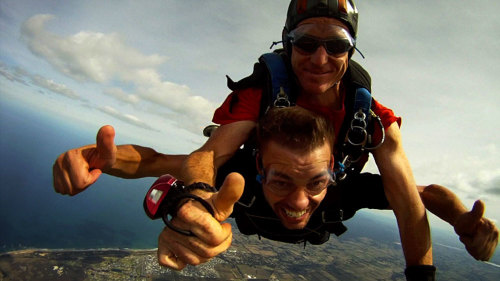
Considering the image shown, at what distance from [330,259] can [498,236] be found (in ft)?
282

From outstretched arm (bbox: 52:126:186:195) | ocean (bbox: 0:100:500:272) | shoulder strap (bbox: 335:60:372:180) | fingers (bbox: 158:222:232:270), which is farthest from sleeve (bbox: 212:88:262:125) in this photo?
ocean (bbox: 0:100:500:272)

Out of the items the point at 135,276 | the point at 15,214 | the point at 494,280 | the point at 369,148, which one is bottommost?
the point at 15,214

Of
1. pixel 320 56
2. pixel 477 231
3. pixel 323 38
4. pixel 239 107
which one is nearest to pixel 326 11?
pixel 323 38

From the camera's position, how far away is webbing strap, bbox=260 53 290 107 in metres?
2.69

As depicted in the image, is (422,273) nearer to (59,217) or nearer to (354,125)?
(354,125)

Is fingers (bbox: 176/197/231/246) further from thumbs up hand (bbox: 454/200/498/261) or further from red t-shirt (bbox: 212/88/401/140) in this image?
thumbs up hand (bbox: 454/200/498/261)

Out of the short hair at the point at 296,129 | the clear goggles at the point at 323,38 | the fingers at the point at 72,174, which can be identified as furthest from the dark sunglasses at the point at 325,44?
the fingers at the point at 72,174

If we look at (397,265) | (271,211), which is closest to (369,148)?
(271,211)

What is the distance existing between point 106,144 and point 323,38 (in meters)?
2.52

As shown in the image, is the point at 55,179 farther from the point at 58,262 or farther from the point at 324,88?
the point at 58,262

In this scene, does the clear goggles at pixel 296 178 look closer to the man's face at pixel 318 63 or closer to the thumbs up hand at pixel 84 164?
the man's face at pixel 318 63

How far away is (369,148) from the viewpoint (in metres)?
2.77

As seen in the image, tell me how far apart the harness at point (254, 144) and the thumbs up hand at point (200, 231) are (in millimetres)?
1618

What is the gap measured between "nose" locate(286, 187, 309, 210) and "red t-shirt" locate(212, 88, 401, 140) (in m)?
0.93
